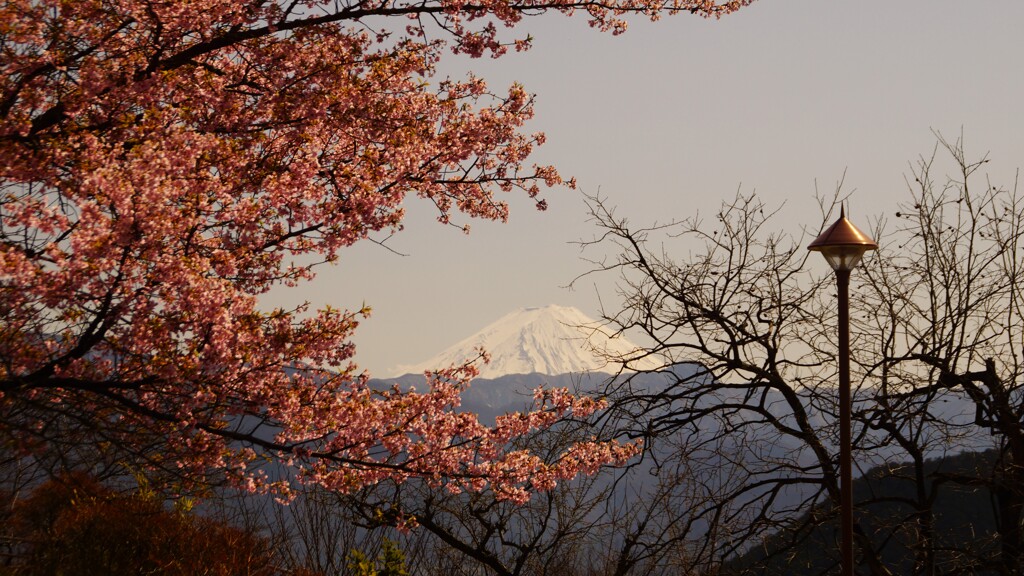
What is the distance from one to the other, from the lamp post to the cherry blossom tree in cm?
269

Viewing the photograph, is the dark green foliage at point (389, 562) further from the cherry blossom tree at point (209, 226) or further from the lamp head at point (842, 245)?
the lamp head at point (842, 245)

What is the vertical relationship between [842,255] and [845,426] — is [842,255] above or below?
above

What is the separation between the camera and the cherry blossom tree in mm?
5652

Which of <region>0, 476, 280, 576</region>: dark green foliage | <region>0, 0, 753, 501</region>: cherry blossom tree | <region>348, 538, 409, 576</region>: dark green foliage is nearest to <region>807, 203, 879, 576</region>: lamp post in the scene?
<region>0, 0, 753, 501</region>: cherry blossom tree

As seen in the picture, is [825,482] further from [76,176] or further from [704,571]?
[76,176]

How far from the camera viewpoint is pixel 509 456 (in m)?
8.05

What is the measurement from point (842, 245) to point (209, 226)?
15.8ft

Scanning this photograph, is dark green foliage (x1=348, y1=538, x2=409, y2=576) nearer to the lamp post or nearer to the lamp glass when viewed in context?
the lamp post

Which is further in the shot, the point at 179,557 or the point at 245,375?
the point at 179,557

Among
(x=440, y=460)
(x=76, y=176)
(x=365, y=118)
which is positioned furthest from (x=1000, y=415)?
(x=76, y=176)

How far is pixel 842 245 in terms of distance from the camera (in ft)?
22.6

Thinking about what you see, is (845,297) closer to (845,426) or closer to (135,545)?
(845,426)

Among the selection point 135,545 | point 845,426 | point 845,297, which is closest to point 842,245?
point 845,297

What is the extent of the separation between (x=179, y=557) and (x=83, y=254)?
4.05m
